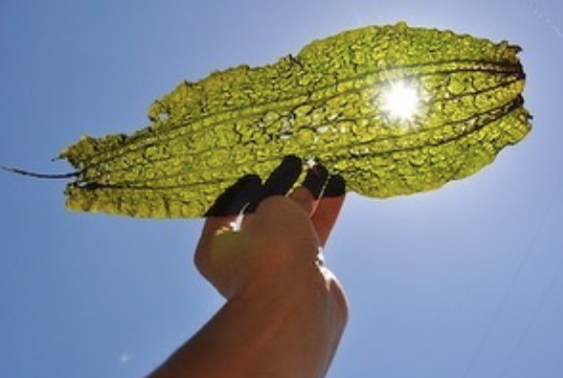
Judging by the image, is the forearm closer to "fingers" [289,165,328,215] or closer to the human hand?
the human hand

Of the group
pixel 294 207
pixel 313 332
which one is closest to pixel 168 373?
pixel 313 332

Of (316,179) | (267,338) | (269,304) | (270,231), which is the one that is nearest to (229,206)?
(316,179)

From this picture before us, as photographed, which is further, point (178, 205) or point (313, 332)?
point (178, 205)

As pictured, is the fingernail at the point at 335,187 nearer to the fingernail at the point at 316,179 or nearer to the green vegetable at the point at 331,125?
the fingernail at the point at 316,179

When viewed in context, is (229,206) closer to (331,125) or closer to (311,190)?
(311,190)

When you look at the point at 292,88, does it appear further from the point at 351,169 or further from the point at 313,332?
the point at 313,332

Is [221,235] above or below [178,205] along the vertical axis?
below
